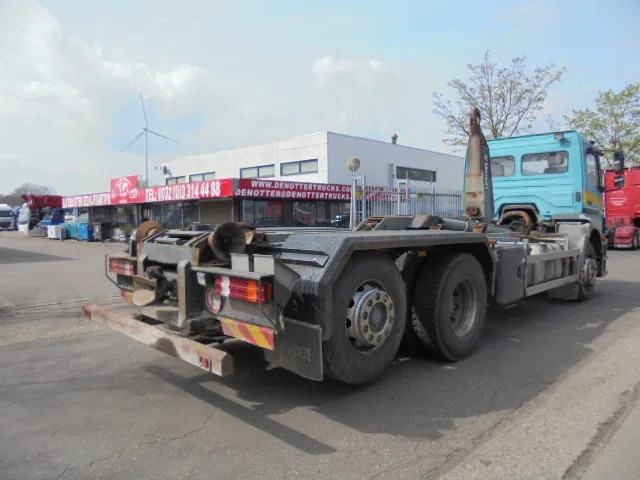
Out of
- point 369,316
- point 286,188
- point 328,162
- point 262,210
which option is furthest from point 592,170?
point 328,162

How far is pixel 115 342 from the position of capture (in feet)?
19.2

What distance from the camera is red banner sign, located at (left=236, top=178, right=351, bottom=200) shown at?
19.4 m

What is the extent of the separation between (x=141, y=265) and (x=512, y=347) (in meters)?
4.14

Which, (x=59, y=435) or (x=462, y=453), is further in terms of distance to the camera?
(x=59, y=435)

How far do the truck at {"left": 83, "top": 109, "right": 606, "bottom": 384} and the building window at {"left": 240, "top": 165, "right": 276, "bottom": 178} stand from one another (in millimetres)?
25922

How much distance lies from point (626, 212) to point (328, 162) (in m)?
14.6

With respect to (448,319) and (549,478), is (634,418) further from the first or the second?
(448,319)

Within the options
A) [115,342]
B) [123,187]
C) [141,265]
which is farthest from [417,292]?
[123,187]

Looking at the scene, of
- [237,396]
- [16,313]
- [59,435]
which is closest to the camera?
[59,435]

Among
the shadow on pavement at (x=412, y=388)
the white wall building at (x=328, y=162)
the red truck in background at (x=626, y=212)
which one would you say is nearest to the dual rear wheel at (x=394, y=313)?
the shadow on pavement at (x=412, y=388)

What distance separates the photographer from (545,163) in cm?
869

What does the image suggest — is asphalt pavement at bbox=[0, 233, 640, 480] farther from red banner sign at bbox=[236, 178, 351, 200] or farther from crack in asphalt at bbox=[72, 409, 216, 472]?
red banner sign at bbox=[236, 178, 351, 200]

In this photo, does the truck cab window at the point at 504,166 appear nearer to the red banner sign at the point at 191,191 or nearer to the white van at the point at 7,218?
the red banner sign at the point at 191,191

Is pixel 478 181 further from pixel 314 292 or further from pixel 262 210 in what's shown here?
pixel 262 210
